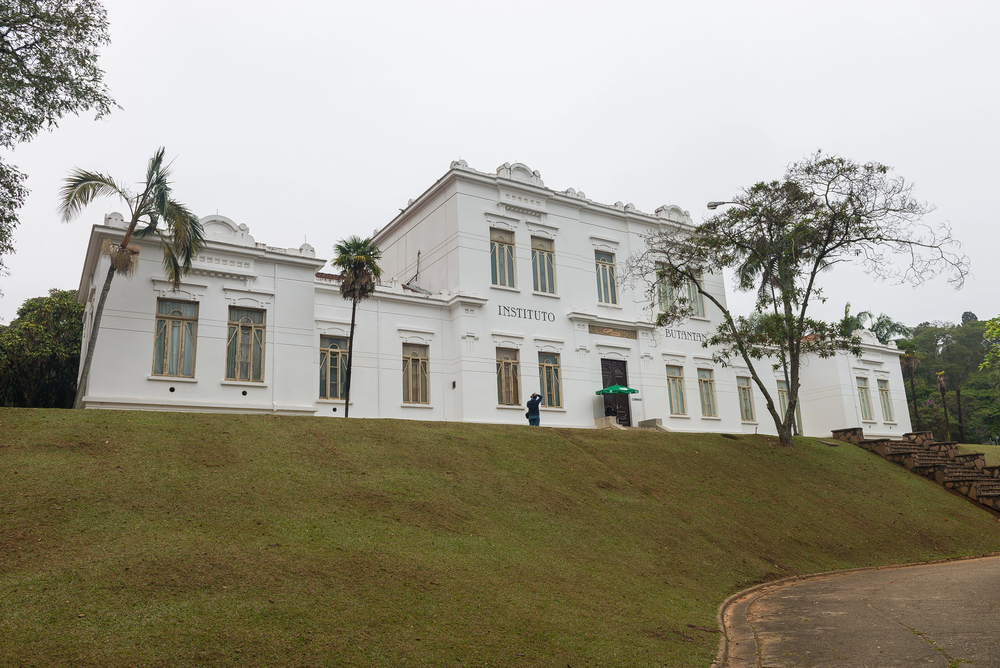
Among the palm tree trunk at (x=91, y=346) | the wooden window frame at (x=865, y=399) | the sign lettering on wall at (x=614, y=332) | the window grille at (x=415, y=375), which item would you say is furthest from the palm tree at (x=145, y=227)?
the wooden window frame at (x=865, y=399)

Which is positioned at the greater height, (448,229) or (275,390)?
(448,229)

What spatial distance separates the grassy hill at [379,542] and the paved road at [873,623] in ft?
2.08

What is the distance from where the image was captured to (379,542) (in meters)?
9.91

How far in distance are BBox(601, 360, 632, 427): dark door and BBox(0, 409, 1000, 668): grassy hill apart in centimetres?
Result: 875

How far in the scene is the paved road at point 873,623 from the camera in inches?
279

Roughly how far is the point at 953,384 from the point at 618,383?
41.4m

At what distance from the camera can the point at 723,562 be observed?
42.5ft

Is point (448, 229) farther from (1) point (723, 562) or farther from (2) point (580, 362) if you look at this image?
(1) point (723, 562)

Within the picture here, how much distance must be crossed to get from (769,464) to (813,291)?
18.8ft

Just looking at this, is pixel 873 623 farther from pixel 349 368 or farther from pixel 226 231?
pixel 226 231

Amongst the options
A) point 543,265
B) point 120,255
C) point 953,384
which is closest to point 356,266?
point 120,255

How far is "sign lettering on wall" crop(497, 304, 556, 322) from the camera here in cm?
2573

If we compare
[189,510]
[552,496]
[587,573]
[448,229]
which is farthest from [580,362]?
[189,510]

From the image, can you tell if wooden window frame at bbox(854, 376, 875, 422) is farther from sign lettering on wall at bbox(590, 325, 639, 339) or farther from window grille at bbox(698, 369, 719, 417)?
sign lettering on wall at bbox(590, 325, 639, 339)
